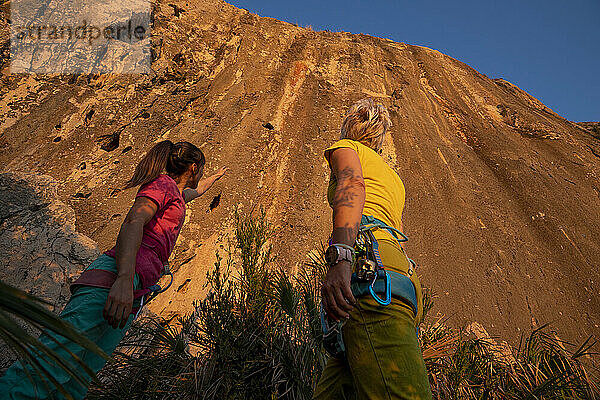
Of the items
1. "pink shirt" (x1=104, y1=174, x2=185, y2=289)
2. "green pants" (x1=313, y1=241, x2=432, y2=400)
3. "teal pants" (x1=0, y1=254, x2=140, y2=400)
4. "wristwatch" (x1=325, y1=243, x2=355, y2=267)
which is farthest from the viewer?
"pink shirt" (x1=104, y1=174, x2=185, y2=289)

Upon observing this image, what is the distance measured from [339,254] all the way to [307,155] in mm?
6557

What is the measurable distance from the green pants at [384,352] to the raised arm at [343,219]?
0.30ft

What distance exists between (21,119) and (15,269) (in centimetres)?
312

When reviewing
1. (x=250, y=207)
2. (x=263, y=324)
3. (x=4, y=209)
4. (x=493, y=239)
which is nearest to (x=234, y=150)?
(x=250, y=207)

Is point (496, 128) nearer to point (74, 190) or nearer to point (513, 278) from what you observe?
point (513, 278)

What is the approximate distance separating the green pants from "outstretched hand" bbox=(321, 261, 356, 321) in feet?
0.26

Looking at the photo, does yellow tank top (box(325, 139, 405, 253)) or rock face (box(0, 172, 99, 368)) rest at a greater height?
yellow tank top (box(325, 139, 405, 253))

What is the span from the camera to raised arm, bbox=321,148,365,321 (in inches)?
53.9

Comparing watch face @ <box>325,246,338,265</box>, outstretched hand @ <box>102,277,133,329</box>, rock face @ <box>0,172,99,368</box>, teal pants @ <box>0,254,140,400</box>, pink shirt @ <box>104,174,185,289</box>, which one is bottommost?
rock face @ <box>0,172,99,368</box>

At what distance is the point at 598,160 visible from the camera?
29.8 feet

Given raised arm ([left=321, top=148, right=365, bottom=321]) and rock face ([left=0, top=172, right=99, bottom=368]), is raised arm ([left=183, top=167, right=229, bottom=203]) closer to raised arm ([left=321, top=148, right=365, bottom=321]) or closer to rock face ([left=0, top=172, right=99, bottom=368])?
raised arm ([left=321, top=148, right=365, bottom=321])

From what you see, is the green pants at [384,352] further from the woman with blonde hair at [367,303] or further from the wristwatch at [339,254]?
the wristwatch at [339,254]

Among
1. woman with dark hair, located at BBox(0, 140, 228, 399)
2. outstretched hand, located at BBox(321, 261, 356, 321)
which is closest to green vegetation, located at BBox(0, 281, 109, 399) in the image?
outstretched hand, located at BBox(321, 261, 356, 321)

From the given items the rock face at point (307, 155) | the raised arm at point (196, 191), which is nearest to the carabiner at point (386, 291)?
the raised arm at point (196, 191)
